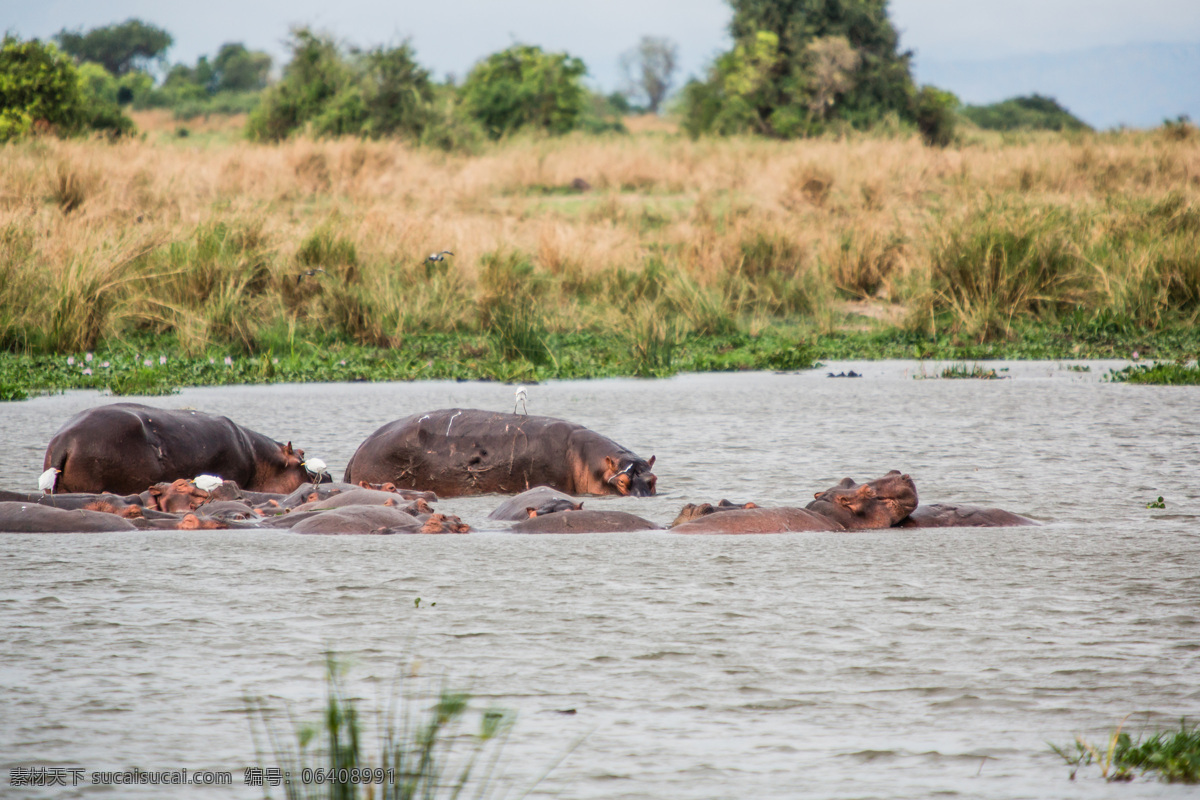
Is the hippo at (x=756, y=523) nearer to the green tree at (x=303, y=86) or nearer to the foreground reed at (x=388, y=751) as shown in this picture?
the foreground reed at (x=388, y=751)

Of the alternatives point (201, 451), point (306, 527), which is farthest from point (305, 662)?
point (201, 451)

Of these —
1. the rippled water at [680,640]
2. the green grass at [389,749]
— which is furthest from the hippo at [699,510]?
the green grass at [389,749]

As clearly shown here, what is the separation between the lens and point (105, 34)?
69.4 meters

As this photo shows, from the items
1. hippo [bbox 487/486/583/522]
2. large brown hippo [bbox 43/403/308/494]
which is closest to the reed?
large brown hippo [bbox 43/403/308/494]

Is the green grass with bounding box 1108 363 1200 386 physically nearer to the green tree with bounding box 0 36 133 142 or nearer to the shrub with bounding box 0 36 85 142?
the green tree with bounding box 0 36 133 142

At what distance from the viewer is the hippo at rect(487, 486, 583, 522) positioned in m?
5.21

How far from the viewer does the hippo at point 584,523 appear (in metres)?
4.93

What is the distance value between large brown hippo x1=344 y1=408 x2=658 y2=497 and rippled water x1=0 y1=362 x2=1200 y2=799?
0.34m

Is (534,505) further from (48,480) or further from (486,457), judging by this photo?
(48,480)

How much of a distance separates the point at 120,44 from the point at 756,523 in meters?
73.4

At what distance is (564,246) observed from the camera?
15.8 m

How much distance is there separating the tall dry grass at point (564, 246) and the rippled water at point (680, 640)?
257 inches

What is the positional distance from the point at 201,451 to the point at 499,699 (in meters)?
3.80

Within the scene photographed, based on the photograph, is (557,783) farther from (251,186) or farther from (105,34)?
(105,34)
